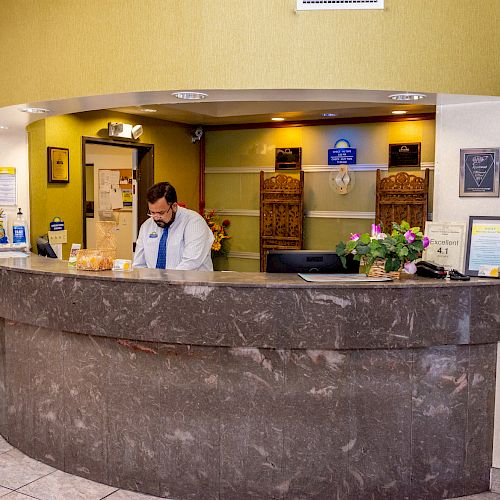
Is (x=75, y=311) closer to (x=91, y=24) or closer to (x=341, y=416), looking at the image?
(x=341, y=416)

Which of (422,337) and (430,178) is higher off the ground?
(430,178)

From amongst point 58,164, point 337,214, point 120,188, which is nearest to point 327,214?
point 337,214

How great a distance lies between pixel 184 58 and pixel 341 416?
2.09 metres

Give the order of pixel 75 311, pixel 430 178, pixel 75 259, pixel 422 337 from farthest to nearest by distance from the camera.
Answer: pixel 430 178
pixel 75 259
pixel 75 311
pixel 422 337

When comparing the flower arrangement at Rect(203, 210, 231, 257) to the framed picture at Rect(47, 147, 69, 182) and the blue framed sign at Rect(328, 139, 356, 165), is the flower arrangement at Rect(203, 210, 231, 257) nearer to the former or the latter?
the blue framed sign at Rect(328, 139, 356, 165)

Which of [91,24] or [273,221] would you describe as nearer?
[91,24]

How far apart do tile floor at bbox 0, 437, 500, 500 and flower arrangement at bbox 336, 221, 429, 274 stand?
4.14 ft

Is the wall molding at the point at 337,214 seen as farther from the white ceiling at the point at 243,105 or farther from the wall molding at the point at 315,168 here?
the white ceiling at the point at 243,105

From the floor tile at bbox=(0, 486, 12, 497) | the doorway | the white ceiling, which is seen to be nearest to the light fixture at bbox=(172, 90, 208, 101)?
the white ceiling

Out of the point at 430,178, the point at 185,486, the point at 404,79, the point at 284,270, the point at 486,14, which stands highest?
the point at 486,14

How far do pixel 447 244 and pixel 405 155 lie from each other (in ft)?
11.5

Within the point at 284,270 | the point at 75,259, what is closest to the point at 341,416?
the point at 284,270

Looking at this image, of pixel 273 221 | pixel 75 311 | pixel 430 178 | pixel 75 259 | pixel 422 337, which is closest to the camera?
pixel 422 337

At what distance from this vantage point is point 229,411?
129 inches
